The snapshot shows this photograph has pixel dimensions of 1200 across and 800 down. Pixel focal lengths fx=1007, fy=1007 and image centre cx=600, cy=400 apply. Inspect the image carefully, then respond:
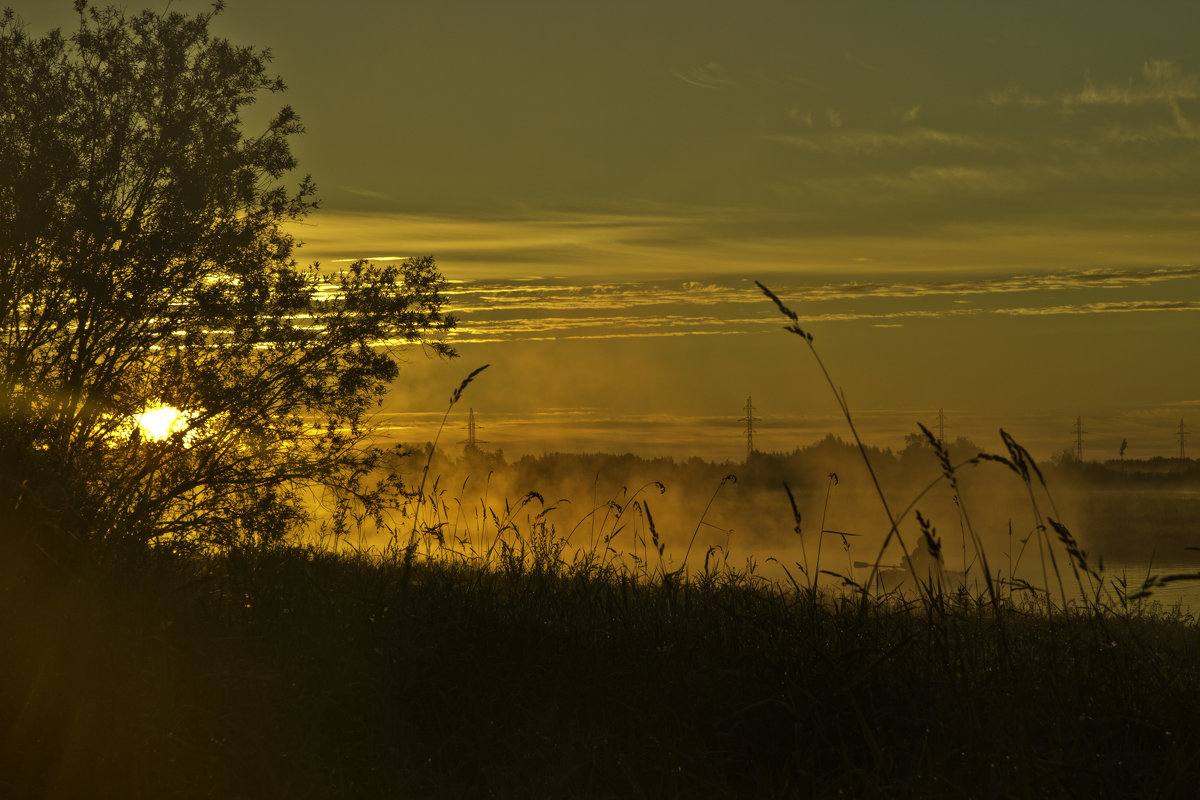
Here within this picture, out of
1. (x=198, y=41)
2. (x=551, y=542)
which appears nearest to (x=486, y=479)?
(x=551, y=542)

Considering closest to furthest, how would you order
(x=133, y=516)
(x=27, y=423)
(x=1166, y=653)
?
(x=1166, y=653) → (x=133, y=516) → (x=27, y=423)

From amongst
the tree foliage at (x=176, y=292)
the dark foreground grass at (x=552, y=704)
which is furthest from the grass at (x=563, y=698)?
the tree foliage at (x=176, y=292)

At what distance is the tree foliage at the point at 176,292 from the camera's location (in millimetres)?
17375

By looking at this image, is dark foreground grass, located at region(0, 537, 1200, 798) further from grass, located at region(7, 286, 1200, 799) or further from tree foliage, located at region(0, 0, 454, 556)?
tree foliage, located at region(0, 0, 454, 556)

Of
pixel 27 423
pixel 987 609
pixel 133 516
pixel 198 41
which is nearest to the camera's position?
pixel 987 609

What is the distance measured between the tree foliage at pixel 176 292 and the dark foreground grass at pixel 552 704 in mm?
12058

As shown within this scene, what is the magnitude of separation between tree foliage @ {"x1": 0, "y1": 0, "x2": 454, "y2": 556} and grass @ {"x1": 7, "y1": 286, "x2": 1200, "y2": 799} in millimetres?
11876

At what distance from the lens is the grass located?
4562 mm

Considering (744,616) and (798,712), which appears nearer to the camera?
(798,712)

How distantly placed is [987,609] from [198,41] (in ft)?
56.9

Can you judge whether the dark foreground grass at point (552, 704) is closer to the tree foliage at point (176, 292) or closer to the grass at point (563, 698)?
the grass at point (563, 698)

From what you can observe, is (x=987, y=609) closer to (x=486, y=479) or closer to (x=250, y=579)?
(x=486, y=479)

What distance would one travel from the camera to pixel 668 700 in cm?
521

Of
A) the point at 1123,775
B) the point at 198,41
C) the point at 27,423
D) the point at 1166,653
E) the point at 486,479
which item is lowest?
the point at 1123,775
